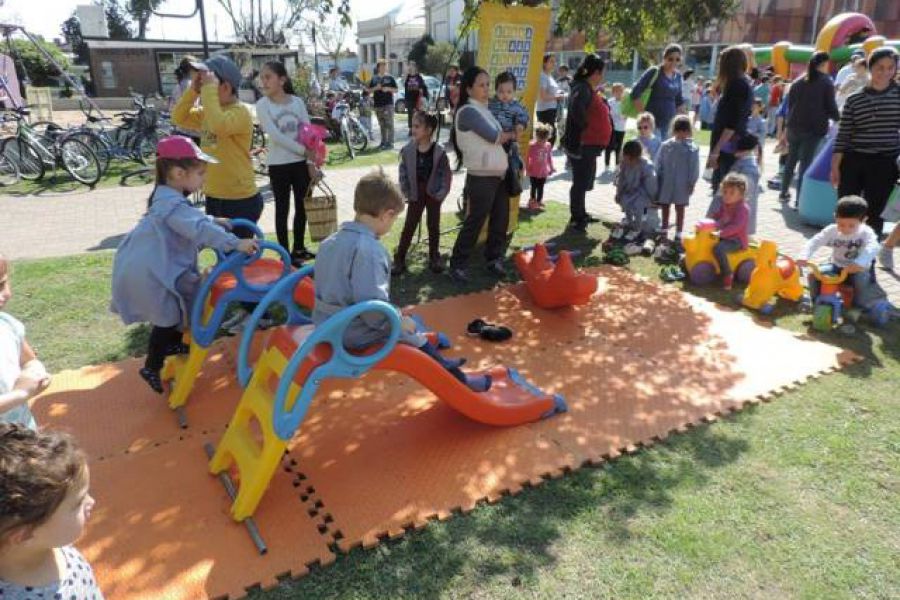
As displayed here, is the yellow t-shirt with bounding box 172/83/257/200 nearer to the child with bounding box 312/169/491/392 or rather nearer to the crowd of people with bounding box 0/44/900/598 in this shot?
the crowd of people with bounding box 0/44/900/598

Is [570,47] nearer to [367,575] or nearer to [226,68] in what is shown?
[226,68]

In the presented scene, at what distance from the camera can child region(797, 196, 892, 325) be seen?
16.0 feet

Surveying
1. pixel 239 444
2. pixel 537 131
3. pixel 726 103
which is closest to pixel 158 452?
pixel 239 444

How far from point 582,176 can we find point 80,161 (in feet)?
28.6

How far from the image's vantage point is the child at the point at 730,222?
5.80 metres

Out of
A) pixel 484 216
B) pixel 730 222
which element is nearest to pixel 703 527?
pixel 484 216

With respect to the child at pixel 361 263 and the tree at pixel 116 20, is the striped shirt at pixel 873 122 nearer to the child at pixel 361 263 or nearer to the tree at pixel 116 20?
the child at pixel 361 263

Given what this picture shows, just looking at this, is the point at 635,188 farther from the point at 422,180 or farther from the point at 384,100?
the point at 384,100

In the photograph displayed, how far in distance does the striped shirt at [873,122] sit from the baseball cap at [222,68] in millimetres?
5104

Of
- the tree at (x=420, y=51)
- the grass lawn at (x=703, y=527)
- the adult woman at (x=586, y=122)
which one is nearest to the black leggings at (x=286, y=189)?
the adult woman at (x=586, y=122)

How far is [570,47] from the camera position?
140 feet

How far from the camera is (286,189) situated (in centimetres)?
603

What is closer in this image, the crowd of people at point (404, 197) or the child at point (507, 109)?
the crowd of people at point (404, 197)

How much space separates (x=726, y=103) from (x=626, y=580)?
17.8 feet
